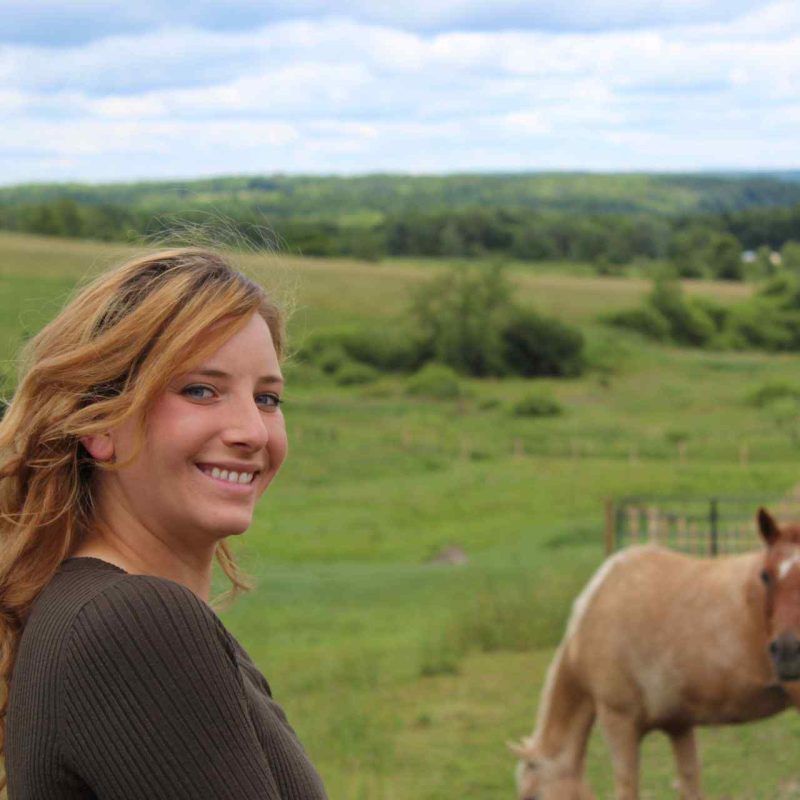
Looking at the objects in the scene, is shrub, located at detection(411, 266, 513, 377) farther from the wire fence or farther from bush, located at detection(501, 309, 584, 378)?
the wire fence

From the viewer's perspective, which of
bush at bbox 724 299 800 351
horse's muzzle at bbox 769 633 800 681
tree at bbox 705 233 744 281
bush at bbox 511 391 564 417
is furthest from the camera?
tree at bbox 705 233 744 281

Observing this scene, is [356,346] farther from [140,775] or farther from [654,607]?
[140,775]

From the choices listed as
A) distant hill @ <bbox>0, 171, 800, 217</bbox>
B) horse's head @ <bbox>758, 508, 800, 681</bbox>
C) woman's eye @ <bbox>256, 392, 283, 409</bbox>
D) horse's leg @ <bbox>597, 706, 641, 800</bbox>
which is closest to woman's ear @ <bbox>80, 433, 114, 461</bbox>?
woman's eye @ <bbox>256, 392, 283, 409</bbox>

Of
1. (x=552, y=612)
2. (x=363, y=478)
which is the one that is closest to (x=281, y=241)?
(x=552, y=612)

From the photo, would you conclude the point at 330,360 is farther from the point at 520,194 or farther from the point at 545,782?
the point at 520,194

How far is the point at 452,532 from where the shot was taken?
30.2 metres

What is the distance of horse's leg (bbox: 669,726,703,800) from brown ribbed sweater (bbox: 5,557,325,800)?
740 centimetres

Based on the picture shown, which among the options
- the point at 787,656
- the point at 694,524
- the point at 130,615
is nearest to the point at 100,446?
the point at 130,615

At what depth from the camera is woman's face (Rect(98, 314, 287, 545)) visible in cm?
188

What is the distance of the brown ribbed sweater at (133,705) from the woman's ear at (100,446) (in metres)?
0.27

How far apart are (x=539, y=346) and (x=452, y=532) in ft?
111

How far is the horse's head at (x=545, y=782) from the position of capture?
8.29m

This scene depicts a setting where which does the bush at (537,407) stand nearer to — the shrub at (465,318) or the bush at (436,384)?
the bush at (436,384)

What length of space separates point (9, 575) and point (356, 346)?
203 ft
